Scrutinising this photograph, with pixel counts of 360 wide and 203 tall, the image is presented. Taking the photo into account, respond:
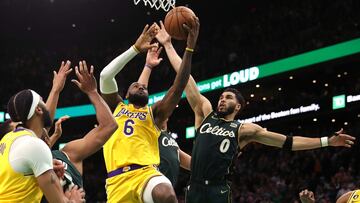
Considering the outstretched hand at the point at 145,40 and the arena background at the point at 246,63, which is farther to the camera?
the arena background at the point at 246,63

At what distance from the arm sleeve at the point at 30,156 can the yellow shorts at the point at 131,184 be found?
2.08m

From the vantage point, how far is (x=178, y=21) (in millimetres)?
6262

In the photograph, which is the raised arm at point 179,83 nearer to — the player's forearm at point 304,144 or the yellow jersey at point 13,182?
the player's forearm at point 304,144

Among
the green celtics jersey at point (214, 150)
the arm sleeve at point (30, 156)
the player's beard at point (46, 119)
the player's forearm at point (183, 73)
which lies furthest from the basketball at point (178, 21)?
the arm sleeve at point (30, 156)

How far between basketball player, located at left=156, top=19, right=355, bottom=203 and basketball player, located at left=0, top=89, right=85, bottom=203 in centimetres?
294

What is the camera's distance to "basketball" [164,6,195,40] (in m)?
6.15

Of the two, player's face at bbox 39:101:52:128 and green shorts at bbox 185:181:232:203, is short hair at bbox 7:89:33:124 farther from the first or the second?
green shorts at bbox 185:181:232:203

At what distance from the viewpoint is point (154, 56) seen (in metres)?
6.29

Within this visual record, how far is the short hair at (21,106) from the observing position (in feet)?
11.4

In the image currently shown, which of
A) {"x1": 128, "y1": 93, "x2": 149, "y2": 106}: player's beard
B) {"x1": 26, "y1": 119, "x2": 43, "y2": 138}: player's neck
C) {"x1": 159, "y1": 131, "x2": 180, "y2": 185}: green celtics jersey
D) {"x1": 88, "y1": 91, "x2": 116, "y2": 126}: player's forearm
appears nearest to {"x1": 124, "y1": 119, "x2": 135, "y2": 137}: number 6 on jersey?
{"x1": 128, "y1": 93, "x2": 149, "y2": 106}: player's beard

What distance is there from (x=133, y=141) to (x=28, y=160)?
232cm

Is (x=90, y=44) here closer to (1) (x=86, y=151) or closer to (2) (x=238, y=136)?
(2) (x=238, y=136)

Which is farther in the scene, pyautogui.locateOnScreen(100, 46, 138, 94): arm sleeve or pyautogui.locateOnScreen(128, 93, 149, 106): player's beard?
pyautogui.locateOnScreen(128, 93, 149, 106): player's beard

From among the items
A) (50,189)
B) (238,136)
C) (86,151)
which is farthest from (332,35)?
(50,189)
